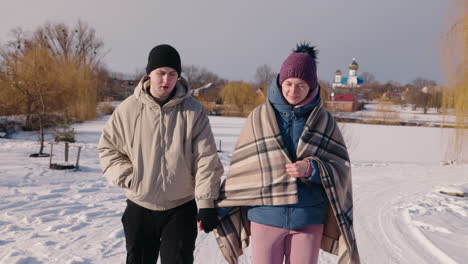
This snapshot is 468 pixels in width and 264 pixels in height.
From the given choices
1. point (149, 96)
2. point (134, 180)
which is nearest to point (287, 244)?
point (134, 180)

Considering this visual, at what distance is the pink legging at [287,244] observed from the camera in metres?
1.95

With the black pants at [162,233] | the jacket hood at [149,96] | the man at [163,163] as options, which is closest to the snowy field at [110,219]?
the black pants at [162,233]

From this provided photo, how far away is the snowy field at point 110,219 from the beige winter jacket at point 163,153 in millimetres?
1472

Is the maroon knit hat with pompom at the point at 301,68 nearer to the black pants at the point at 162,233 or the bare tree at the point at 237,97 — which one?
the black pants at the point at 162,233

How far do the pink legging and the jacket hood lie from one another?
88 cm

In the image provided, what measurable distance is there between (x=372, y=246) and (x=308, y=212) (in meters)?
2.27

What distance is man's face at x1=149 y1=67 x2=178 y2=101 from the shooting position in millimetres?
1965

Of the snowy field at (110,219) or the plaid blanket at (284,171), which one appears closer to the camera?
the plaid blanket at (284,171)

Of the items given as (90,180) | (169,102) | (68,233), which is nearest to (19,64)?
(90,180)

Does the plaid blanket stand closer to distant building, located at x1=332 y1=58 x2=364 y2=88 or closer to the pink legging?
the pink legging

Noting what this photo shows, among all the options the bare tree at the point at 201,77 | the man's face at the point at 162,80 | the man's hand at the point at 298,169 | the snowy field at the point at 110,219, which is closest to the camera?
the man's hand at the point at 298,169

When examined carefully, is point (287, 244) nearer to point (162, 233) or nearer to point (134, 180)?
point (162, 233)

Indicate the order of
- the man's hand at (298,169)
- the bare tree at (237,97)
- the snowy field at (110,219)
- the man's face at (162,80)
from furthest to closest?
the bare tree at (237,97) < the snowy field at (110,219) < the man's face at (162,80) < the man's hand at (298,169)

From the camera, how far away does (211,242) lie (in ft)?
12.3
